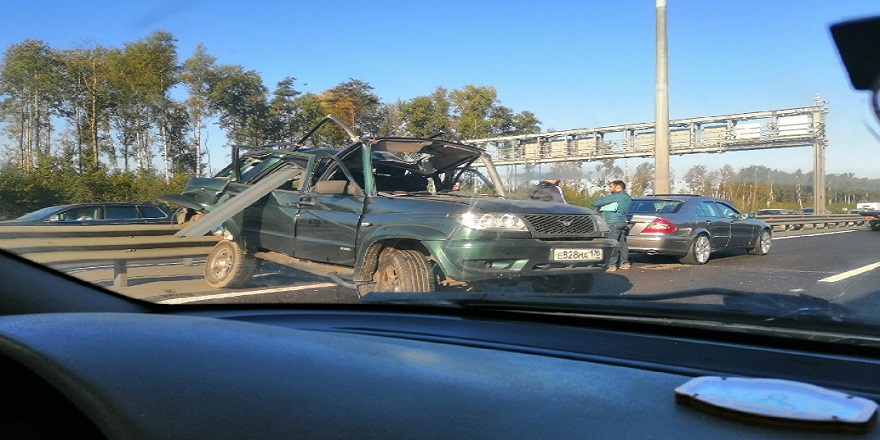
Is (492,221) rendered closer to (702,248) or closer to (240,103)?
(702,248)

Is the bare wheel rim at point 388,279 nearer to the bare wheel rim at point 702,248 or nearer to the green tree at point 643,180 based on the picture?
→ the green tree at point 643,180

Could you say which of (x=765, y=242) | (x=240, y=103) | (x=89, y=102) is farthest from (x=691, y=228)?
(x=89, y=102)

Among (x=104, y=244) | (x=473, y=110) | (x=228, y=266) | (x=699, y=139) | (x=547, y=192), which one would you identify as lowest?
(x=228, y=266)

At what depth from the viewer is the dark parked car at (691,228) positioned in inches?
172

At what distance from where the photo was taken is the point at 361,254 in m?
5.39

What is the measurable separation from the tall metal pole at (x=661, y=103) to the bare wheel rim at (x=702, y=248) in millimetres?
1288

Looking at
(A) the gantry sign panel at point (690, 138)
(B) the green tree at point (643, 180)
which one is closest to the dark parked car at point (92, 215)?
(A) the gantry sign panel at point (690, 138)

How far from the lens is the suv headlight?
4945 millimetres

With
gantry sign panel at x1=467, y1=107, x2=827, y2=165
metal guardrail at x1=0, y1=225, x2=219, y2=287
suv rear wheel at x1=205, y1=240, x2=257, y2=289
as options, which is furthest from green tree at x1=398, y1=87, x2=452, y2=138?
metal guardrail at x1=0, y1=225, x2=219, y2=287

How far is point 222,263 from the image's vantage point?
5562 mm

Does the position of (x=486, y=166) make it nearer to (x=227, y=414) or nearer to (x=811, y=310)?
(x=811, y=310)

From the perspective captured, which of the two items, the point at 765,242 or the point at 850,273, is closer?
the point at 850,273

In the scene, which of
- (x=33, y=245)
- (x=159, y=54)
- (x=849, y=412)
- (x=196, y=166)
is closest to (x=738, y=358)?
(x=849, y=412)

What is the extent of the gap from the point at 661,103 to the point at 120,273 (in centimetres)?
343
